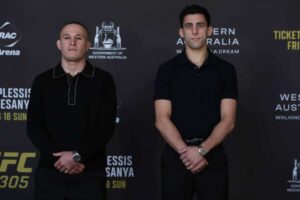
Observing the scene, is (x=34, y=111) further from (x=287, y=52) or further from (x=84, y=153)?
(x=287, y=52)

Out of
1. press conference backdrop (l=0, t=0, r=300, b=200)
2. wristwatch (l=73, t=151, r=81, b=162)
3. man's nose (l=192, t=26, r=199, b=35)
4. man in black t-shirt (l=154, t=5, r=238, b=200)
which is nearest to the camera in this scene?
wristwatch (l=73, t=151, r=81, b=162)

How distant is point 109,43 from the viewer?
4.65 m

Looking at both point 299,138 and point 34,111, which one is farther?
point 299,138

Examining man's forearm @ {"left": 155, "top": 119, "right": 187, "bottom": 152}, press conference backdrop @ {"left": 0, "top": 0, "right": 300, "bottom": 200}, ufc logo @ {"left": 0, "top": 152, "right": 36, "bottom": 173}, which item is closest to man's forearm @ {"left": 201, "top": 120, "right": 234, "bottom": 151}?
man's forearm @ {"left": 155, "top": 119, "right": 187, "bottom": 152}

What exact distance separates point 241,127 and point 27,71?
172cm

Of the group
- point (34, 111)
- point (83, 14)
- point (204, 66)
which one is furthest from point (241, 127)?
point (34, 111)

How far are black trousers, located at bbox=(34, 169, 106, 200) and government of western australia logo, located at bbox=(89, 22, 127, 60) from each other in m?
1.54

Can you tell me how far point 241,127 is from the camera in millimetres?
4574

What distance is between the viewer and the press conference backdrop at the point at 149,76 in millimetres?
4574

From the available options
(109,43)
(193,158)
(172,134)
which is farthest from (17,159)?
(193,158)

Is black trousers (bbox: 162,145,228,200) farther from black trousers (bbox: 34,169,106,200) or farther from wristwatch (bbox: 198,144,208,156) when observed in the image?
black trousers (bbox: 34,169,106,200)

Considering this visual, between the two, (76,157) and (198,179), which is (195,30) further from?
(76,157)

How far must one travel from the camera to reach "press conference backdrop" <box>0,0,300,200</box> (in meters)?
4.57

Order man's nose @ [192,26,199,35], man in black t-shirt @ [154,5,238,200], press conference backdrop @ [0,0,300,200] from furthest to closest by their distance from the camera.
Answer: press conference backdrop @ [0,0,300,200], man's nose @ [192,26,199,35], man in black t-shirt @ [154,5,238,200]
